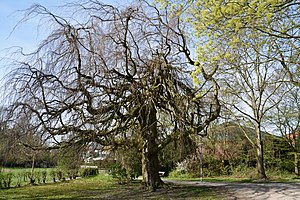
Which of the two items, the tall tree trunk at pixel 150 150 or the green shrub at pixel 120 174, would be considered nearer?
the tall tree trunk at pixel 150 150

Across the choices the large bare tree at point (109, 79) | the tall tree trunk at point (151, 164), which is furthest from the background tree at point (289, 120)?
the tall tree trunk at point (151, 164)

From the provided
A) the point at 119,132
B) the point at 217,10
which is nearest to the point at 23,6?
the point at 119,132

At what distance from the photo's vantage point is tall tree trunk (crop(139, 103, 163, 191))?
35.8 feet

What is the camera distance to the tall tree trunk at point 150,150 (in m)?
10.9

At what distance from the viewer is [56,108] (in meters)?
9.27

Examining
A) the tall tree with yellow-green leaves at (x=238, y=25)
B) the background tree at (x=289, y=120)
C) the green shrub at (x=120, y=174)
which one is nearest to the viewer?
the tall tree with yellow-green leaves at (x=238, y=25)

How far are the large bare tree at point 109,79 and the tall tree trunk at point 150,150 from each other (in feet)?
0.20

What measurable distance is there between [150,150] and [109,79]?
3641 mm

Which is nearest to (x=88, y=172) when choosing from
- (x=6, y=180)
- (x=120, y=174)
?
(x=120, y=174)

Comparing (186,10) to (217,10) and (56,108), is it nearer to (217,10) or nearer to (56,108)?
(217,10)

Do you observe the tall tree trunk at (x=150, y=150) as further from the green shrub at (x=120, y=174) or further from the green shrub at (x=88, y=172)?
the green shrub at (x=88, y=172)

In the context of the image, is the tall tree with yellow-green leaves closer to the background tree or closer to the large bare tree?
the large bare tree

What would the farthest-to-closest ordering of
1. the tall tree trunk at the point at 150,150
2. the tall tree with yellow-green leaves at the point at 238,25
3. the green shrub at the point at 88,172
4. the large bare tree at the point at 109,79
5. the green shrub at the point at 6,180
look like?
the green shrub at the point at 88,172 < the green shrub at the point at 6,180 < the tall tree trunk at the point at 150,150 < the large bare tree at the point at 109,79 < the tall tree with yellow-green leaves at the point at 238,25

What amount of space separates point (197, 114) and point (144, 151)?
2.57 meters
